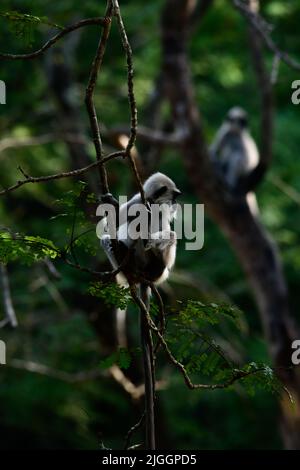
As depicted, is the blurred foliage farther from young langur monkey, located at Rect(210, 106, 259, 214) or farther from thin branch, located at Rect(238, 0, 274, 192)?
thin branch, located at Rect(238, 0, 274, 192)

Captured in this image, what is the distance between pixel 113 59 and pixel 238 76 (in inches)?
67.1

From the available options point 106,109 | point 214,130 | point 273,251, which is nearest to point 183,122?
point 273,251

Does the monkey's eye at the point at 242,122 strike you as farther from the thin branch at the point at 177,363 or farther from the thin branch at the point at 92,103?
the thin branch at the point at 92,103

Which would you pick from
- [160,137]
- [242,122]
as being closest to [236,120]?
[242,122]

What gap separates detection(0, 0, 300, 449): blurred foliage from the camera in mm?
10305

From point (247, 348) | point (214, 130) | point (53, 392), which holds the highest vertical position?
point (214, 130)

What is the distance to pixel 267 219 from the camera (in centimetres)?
1260

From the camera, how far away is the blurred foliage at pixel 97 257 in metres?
10.3

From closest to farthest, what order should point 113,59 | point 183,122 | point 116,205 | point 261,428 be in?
point 116,205
point 183,122
point 113,59
point 261,428

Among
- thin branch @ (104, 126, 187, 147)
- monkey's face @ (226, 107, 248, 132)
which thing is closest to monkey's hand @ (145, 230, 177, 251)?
thin branch @ (104, 126, 187, 147)

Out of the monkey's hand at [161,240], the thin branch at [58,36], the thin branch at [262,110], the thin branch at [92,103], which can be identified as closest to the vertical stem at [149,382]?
the thin branch at [92,103]
